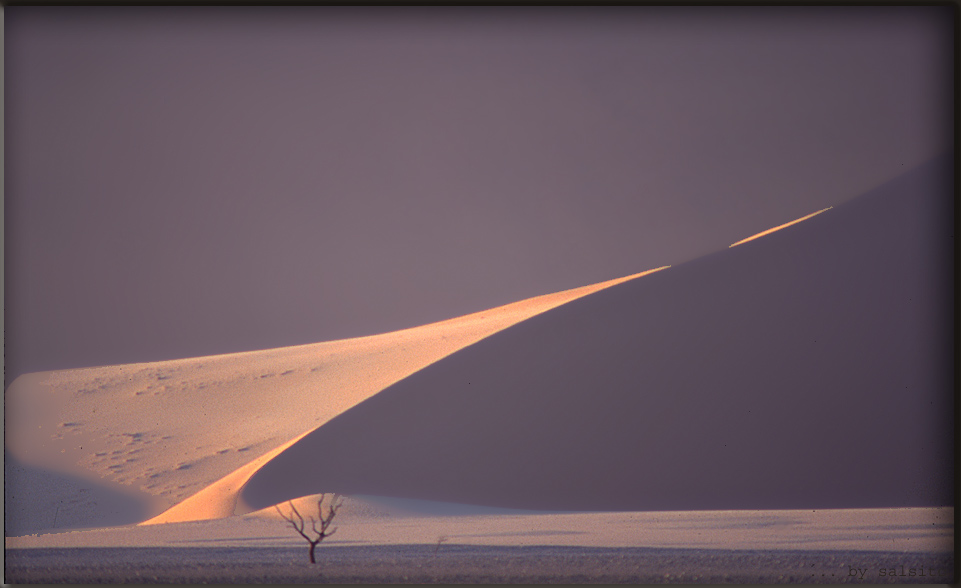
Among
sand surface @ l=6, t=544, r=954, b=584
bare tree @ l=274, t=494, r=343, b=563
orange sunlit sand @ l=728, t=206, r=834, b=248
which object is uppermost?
orange sunlit sand @ l=728, t=206, r=834, b=248

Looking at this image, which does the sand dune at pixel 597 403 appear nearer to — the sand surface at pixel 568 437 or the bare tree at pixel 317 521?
the sand surface at pixel 568 437

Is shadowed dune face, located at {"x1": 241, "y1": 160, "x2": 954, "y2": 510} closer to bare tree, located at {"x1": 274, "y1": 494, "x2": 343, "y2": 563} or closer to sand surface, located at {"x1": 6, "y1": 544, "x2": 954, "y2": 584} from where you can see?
bare tree, located at {"x1": 274, "y1": 494, "x2": 343, "y2": 563}

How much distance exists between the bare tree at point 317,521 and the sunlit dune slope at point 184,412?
62 cm

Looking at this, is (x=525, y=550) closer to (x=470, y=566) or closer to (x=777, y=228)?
(x=470, y=566)

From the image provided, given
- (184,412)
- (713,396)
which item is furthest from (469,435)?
(184,412)

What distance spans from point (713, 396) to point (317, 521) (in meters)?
3.34

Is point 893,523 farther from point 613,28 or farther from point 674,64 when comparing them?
point 613,28

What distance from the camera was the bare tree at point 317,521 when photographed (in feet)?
17.5

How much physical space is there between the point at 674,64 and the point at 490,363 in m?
2.93

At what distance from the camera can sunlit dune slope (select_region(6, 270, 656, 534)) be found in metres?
5.75

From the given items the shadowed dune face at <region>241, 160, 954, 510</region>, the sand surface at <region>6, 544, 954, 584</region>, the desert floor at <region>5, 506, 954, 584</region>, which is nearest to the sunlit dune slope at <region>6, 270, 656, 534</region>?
the shadowed dune face at <region>241, 160, 954, 510</region>

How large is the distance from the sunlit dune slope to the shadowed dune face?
24cm

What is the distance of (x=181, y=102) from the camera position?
5.99 m

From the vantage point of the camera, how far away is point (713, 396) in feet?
19.9
